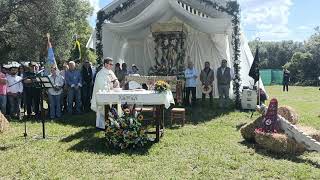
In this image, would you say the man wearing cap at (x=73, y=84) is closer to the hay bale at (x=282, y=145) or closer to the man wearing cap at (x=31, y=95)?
the man wearing cap at (x=31, y=95)

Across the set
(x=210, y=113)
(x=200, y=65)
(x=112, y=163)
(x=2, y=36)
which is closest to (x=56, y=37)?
(x=2, y=36)

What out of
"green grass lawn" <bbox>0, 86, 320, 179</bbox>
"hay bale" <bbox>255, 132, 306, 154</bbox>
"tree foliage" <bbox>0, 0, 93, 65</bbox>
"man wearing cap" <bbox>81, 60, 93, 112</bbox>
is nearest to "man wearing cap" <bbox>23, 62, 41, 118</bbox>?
"man wearing cap" <bbox>81, 60, 93, 112</bbox>

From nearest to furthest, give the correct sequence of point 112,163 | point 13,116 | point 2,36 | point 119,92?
point 112,163 < point 119,92 < point 13,116 < point 2,36

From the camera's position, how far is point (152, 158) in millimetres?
8258

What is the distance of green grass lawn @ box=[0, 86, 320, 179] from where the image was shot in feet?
23.9

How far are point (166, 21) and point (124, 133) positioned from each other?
8.99 m

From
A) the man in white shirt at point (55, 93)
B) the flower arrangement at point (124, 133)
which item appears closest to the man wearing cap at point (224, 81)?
the man in white shirt at point (55, 93)

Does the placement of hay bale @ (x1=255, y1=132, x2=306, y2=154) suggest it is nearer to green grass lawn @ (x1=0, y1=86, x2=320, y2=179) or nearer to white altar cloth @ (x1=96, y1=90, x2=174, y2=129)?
green grass lawn @ (x1=0, y1=86, x2=320, y2=179)

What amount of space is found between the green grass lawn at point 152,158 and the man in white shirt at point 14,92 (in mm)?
2352

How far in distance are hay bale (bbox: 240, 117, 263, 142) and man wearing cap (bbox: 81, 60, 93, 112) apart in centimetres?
591

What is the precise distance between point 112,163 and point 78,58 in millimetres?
7783

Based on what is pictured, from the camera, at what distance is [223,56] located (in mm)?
17750

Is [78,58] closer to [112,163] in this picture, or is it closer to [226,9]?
[226,9]

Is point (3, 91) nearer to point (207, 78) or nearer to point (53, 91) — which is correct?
point (53, 91)
